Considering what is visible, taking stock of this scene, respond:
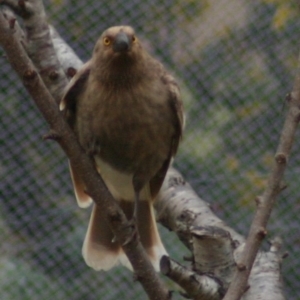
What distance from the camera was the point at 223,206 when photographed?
3.03m

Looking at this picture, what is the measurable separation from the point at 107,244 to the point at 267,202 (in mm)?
923

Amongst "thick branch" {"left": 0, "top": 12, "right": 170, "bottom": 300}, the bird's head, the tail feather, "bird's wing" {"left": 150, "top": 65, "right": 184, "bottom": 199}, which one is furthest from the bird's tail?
"thick branch" {"left": 0, "top": 12, "right": 170, "bottom": 300}

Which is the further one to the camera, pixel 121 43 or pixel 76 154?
pixel 121 43

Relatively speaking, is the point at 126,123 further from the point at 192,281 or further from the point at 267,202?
the point at 267,202

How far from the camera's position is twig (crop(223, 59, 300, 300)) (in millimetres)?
1498

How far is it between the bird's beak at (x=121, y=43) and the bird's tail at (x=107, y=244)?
47 cm

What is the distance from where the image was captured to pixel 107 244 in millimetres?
2361

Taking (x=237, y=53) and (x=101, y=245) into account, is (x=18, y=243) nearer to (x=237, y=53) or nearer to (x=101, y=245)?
(x=101, y=245)

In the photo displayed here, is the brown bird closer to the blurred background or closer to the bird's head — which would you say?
the bird's head

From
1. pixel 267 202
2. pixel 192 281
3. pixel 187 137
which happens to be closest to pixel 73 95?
pixel 192 281

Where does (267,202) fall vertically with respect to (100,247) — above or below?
above

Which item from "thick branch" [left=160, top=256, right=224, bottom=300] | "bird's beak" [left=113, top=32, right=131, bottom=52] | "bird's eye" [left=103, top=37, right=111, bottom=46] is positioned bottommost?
"thick branch" [left=160, top=256, right=224, bottom=300]

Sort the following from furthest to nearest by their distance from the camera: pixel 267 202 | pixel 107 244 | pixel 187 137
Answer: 1. pixel 187 137
2. pixel 107 244
3. pixel 267 202

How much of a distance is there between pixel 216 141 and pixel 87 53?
576 mm
